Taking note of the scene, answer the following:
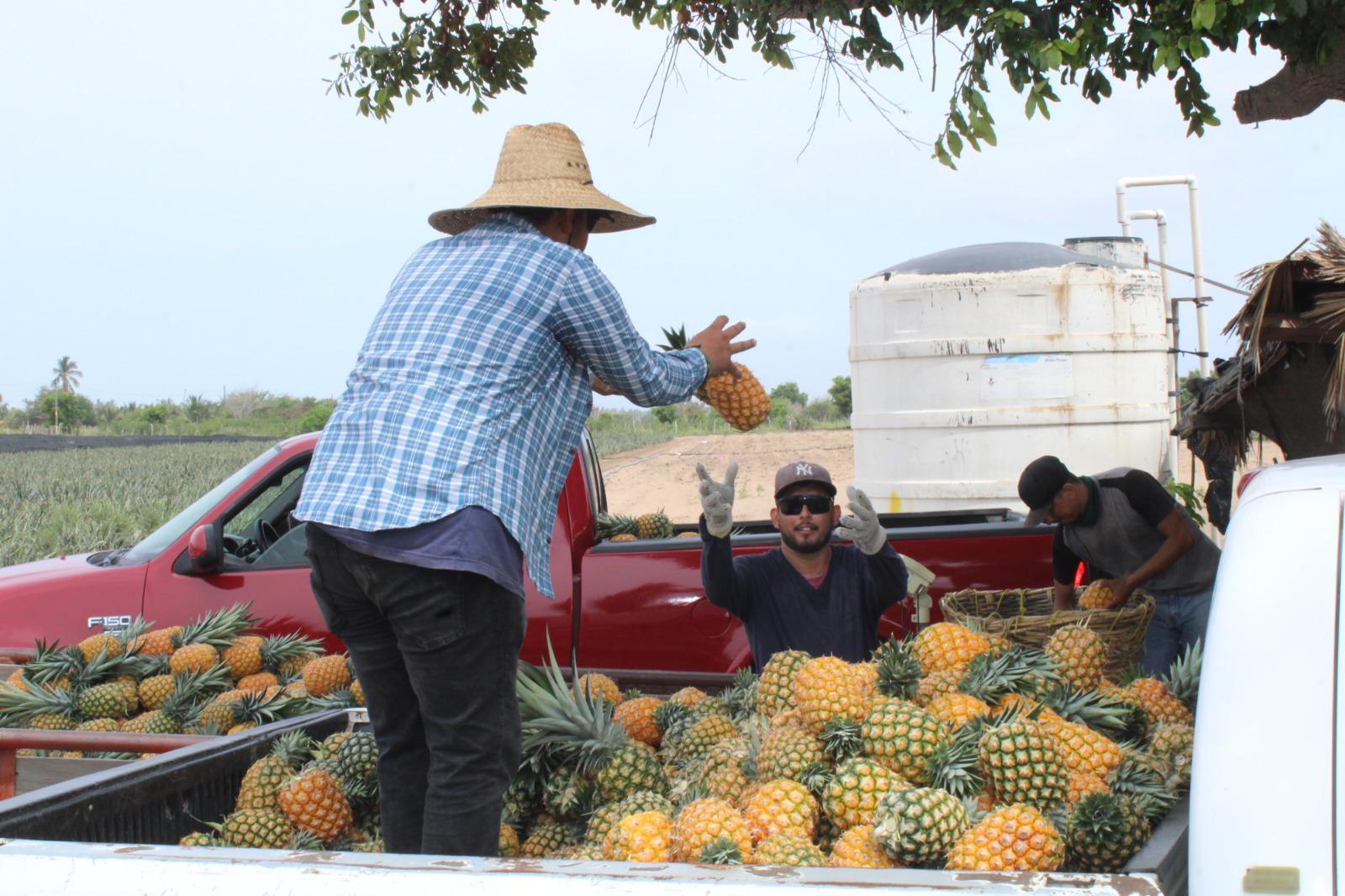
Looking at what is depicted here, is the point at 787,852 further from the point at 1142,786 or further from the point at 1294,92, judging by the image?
the point at 1294,92

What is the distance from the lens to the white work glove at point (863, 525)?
14.9 ft

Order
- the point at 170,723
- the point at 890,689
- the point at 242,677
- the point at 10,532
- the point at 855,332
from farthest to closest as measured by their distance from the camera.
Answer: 1. the point at 10,532
2. the point at 855,332
3. the point at 242,677
4. the point at 170,723
5. the point at 890,689

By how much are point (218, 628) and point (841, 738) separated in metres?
3.96

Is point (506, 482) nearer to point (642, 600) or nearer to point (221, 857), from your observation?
point (221, 857)

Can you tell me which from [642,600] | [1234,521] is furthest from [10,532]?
[1234,521]

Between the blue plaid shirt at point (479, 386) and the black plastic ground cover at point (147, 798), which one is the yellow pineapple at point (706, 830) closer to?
the blue plaid shirt at point (479, 386)

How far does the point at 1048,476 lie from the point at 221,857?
15.4ft

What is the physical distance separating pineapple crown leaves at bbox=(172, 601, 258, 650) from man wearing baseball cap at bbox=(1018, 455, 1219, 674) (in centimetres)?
411

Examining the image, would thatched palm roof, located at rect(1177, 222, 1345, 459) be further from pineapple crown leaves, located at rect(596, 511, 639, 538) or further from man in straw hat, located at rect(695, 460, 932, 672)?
pineapple crown leaves, located at rect(596, 511, 639, 538)

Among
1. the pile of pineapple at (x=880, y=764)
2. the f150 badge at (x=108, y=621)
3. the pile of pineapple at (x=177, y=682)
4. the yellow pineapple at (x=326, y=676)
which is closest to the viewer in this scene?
the pile of pineapple at (x=880, y=764)

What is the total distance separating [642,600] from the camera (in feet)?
19.6

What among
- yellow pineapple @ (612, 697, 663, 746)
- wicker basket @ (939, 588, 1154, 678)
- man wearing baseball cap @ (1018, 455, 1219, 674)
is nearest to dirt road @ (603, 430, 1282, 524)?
man wearing baseball cap @ (1018, 455, 1219, 674)

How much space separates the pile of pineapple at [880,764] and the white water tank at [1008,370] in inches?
247

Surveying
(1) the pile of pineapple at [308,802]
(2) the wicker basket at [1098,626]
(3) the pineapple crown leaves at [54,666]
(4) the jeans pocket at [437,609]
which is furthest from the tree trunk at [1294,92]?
(3) the pineapple crown leaves at [54,666]
